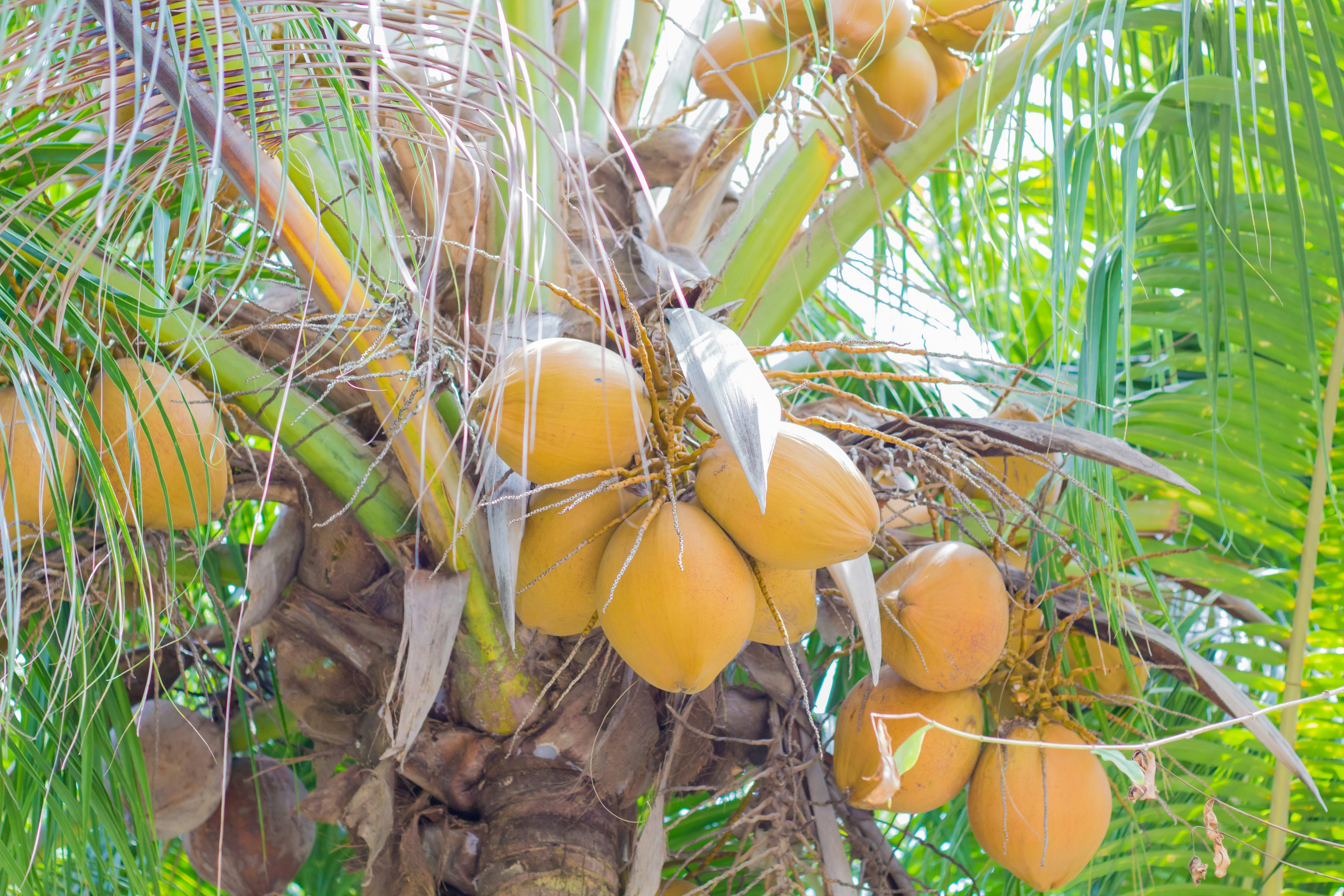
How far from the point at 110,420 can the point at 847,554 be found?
2.41 feet

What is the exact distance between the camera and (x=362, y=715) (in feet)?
4.93

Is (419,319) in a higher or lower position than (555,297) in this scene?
higher

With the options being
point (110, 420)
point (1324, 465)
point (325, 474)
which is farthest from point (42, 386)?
point (1324, 465)

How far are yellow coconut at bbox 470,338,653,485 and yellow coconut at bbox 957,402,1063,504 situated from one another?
573 mm

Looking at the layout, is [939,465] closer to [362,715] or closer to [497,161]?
[497,161]

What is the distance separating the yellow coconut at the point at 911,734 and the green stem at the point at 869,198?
53 cm

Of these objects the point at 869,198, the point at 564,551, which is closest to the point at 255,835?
the point at 564,551

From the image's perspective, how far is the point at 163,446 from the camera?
3.66ft

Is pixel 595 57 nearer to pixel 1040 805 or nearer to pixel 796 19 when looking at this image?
pixel 796 19

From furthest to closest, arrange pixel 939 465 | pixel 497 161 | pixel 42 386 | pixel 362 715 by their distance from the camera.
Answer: pixel 362 715 → pixel 497 161 → pixel 939 465 → pixel 42 386

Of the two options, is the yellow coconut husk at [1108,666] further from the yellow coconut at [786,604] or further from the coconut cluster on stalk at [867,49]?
the coconut cluster on stalk at [867,49]

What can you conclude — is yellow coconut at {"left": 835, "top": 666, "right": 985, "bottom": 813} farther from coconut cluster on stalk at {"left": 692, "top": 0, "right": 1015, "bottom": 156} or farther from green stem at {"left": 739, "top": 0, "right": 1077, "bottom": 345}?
coconut cluster on stalk at {"left": 692, "top": 0, "right": 1015, "bottom": 156}

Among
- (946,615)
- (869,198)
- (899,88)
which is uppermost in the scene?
(899,88)

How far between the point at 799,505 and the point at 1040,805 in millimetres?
582
